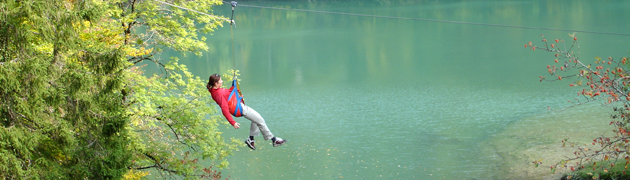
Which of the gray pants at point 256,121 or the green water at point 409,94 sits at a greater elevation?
the gray pants at point 256,121

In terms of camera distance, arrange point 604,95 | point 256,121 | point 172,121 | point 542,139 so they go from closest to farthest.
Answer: point 256,121
point 604,95
point 172,121
point 542,139

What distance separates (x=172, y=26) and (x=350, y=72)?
707 inches

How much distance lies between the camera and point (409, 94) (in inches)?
893

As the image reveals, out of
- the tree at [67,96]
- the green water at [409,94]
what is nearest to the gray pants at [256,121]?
the tree at [67,96]

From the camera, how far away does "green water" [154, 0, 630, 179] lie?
606 inches

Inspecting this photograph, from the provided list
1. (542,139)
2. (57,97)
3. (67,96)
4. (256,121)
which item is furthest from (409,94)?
(57,97)

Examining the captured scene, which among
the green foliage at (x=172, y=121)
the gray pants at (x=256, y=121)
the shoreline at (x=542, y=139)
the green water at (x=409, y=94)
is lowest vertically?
the green water at (x=409, y=94)

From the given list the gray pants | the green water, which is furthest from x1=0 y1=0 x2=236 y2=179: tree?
the green water

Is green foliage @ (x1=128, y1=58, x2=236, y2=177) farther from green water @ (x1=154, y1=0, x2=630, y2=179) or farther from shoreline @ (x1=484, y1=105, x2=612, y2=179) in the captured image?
shoreline @ (x1=484, y1=105, x2=612, y2=179)

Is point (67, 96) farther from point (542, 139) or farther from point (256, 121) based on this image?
point (542, 139)

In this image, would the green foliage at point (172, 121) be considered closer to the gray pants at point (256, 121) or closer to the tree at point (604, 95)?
the gray pants at point (256, 121)

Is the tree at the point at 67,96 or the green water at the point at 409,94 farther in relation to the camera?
the green water at the point at 409,94

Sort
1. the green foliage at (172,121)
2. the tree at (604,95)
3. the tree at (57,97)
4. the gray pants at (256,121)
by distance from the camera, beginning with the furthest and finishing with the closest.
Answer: the green foliage at (172,121)
the tree at (604,95)
the gray pants at (256,121)
the tree at (57,97)

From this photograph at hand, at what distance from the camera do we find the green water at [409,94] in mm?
15383
